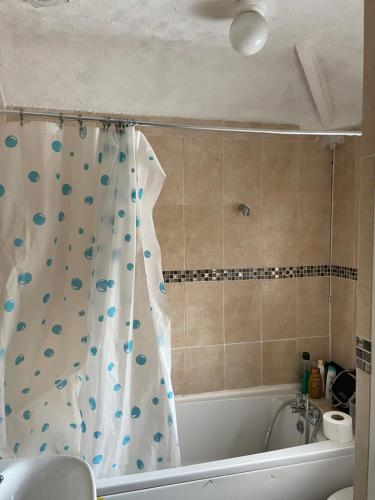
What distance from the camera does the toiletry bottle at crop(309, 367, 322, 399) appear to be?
2.33 meters

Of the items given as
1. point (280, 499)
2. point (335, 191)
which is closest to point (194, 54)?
point (335, 191)

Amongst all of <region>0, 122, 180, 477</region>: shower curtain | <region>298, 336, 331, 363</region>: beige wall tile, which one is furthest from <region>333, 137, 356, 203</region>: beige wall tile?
<region>0, 122, 180, 477</region>: shower curtain

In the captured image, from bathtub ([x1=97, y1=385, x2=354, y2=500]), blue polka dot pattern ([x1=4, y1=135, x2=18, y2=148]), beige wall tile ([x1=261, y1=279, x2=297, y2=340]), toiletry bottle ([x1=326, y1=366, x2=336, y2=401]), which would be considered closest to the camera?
blue polka dot pattern ([x1=4, y1=135, x2=18, y2=148])

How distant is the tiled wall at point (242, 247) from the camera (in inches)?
92.0

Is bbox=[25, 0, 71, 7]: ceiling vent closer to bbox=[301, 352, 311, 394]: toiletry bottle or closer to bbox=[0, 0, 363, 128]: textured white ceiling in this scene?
bbox=[0, 0, 363, 128]: textured white ceiling

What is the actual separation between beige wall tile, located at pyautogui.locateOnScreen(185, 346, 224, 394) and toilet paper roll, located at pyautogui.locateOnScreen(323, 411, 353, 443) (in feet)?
2.49

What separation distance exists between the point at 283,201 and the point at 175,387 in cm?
138

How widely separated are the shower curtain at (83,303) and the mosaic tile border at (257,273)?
2.57 ft

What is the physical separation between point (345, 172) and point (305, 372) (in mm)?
1307

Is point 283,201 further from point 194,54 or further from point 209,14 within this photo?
point 209,14

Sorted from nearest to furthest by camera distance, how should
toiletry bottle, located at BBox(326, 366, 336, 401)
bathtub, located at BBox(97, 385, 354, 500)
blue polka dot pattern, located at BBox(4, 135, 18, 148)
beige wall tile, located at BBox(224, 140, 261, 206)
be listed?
blue polka dot pattern, located at BBox(4, 135, 18, 148) < bathtub, located at BBox(97, 385, 354, 500) < toiletry bottle, located at BBox(326, 366, 336, 401) < beige wall tile, located at BBox(224, 140, 261, 206)

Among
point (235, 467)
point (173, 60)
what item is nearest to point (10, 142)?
point (173, 60)

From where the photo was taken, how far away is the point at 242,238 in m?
2.43

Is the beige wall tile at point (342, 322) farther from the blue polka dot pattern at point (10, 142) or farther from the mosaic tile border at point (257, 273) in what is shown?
the blue polka dot pattern at point (10, 142)
